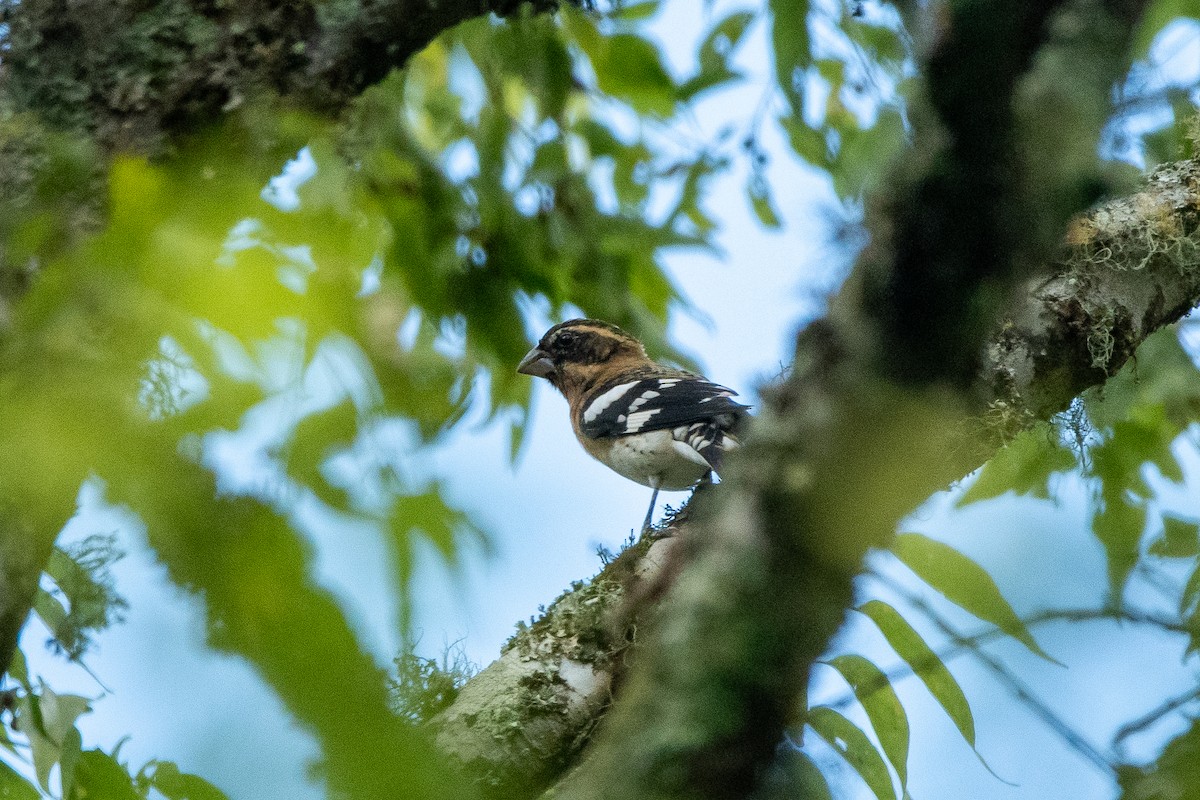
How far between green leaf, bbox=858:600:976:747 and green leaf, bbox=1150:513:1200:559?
0.40 meters

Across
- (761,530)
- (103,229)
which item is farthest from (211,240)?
(761,530)

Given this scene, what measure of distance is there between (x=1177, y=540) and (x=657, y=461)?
3.40 metres

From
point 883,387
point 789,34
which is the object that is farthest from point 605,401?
point 883,387

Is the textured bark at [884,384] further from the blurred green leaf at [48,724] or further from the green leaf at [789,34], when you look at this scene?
the green leaf at [789,34]

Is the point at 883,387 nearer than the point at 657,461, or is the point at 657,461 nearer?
the point at 883,387

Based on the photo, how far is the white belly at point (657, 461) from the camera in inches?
204

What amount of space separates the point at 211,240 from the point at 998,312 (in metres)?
0.65

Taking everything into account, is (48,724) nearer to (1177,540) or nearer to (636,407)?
(1177,540)

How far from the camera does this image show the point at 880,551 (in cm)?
100

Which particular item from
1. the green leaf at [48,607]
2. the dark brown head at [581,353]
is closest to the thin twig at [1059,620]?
the green leaf at [48,607]

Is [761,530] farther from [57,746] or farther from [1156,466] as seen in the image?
[1156,466]

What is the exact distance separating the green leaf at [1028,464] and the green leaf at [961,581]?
0.79 metres

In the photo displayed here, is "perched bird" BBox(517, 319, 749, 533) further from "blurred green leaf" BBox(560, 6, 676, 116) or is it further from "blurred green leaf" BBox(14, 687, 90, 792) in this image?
"blurred green leaf" BBox(14, 687, 90, 792)

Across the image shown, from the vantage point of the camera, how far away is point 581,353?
6.51m
